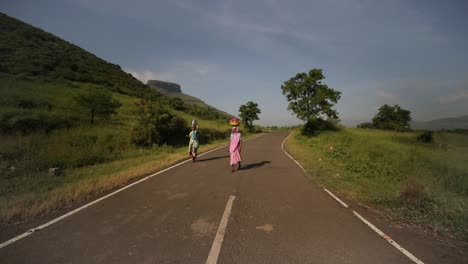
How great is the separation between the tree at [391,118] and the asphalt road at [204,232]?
60.3 meters

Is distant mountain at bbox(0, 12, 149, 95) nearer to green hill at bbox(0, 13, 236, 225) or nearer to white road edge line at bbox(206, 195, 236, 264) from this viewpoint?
green hill at bbox(0, 13, 236, 225)

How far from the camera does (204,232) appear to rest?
3.35 meters

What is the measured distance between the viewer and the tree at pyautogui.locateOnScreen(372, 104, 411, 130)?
51.9 meters

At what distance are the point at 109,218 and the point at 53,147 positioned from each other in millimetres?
8113

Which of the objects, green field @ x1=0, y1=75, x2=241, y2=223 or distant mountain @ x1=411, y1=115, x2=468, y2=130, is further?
distant mountain @ x1=411, y1=115, x2=468, y2=130

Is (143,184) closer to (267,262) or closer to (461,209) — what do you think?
(267,262)

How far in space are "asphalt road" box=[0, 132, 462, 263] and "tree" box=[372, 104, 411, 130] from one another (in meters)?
60.3

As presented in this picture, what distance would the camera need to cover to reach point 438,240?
129 inches

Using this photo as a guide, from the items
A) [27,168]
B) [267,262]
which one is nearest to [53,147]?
[27,168]

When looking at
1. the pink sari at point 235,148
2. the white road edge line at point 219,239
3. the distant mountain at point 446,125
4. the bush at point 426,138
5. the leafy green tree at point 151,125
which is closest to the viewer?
the white road edge line at point 219,239

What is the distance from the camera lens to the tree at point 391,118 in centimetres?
5190

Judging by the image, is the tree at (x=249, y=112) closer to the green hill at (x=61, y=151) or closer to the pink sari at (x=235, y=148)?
the green hill at (x=61, y=151)

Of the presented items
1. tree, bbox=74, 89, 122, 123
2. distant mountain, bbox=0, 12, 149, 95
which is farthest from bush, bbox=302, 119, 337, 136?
distant mountain, bbox=0, 12, 149, 95

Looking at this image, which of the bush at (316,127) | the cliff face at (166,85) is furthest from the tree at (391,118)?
the cliff face at (166,85)
